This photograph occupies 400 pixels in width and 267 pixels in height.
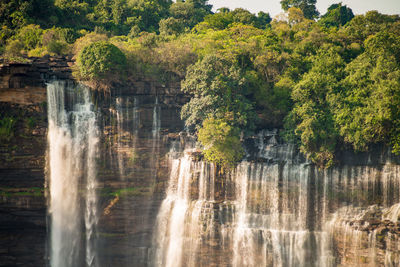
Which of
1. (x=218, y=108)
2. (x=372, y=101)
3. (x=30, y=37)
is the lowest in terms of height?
(x=218, y=108)

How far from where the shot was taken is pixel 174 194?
96.0 ft

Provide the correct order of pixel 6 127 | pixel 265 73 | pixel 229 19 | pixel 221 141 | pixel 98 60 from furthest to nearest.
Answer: pixel 229 19 → pixel 265 73 → pixel 98 60 → pixel 6 127 → pixel 221 141

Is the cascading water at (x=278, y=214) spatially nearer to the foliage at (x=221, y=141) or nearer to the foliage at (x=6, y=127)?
the foliage at (x=221, y=141)

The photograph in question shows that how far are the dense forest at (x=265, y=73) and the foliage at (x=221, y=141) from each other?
65 mm

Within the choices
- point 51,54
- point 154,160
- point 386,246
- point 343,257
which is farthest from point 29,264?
point 386,246

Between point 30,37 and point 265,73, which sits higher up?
point 30,37

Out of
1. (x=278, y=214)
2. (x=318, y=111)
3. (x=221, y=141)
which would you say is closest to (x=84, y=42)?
(x=221, y=141)

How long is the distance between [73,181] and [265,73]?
15.6 metres

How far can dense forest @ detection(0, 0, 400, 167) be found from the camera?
87.4ft

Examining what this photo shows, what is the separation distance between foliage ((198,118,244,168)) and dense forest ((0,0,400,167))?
65 millimetres

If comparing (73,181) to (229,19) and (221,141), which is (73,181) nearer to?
(221,141)

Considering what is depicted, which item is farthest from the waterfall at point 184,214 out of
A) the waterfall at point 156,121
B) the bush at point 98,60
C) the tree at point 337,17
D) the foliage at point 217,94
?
the tree at point 337,17

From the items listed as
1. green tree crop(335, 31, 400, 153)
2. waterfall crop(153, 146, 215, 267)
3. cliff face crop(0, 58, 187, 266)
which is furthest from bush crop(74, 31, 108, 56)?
green tree crop(335, 31, 400, 153)

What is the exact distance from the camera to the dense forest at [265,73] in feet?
87.4
